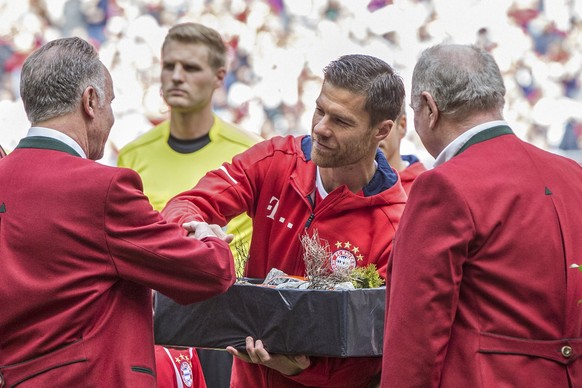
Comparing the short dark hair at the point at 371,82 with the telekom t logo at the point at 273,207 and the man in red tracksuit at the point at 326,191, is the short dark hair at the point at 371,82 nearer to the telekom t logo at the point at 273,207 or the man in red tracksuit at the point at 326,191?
the man in red tracksuit at the point at 326,191

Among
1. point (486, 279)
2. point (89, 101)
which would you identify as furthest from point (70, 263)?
point (486, 279)

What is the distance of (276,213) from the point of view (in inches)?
167

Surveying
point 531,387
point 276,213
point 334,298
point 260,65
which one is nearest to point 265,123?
point 260,65

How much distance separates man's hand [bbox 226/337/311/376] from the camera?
3.82m

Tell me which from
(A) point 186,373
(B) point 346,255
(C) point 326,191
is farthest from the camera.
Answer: (A) point 186,373

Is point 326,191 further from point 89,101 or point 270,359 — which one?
point 89,101

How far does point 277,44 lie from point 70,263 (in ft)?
13.6

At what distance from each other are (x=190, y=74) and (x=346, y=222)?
2.45 metres

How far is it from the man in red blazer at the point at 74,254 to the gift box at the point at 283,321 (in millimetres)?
263

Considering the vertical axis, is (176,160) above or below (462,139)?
below

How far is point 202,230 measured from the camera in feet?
12.6

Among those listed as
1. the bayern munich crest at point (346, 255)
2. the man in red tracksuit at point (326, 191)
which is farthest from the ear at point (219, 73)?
the bayern munich crest at point (346, 255)

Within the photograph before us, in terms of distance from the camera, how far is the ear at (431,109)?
355 centimetres

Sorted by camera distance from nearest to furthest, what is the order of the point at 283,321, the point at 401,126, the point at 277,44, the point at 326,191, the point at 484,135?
the point at 484,135
the point at 283,321
the point at 326,191
the point at 401,126
the point at 277,44
